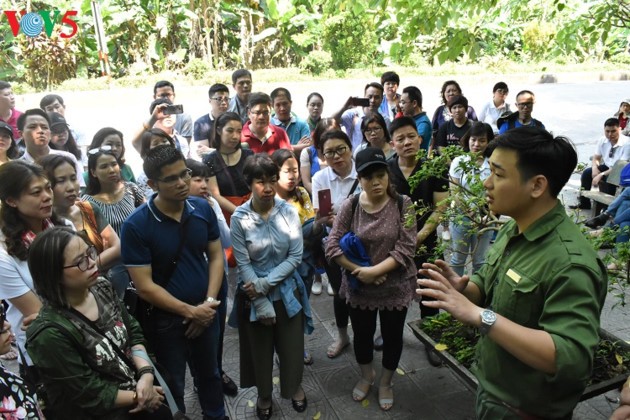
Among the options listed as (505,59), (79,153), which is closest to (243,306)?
(79,153)

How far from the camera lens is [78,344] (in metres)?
1.97

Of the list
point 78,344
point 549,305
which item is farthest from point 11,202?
point 549,305

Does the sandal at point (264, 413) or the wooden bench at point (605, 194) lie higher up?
the wooden bench at point (605, 194)

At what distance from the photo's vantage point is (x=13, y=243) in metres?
2.48

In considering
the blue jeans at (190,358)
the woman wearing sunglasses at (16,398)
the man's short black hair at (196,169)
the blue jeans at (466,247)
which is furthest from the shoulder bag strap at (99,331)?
the blue jeans at (466,247)

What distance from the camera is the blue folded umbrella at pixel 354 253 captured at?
3055mm

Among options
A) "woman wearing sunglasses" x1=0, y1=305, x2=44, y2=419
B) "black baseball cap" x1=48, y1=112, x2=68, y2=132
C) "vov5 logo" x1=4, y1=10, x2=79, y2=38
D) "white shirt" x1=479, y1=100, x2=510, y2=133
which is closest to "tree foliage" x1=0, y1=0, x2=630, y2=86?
"vov5 logo" x1=4, y1=10, x2=79, y2=38

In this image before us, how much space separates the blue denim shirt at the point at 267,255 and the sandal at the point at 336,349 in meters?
0.89

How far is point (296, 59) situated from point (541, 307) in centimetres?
2084

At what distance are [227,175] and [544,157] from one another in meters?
2.99

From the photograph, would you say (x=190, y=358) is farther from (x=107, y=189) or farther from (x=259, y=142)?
(x=259, y=142)

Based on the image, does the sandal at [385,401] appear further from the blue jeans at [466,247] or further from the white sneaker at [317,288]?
the white sneaker at [317,288]

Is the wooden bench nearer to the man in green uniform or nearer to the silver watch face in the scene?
the man in green uniform

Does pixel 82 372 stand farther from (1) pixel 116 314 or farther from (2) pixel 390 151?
(2) pixel 390 151
